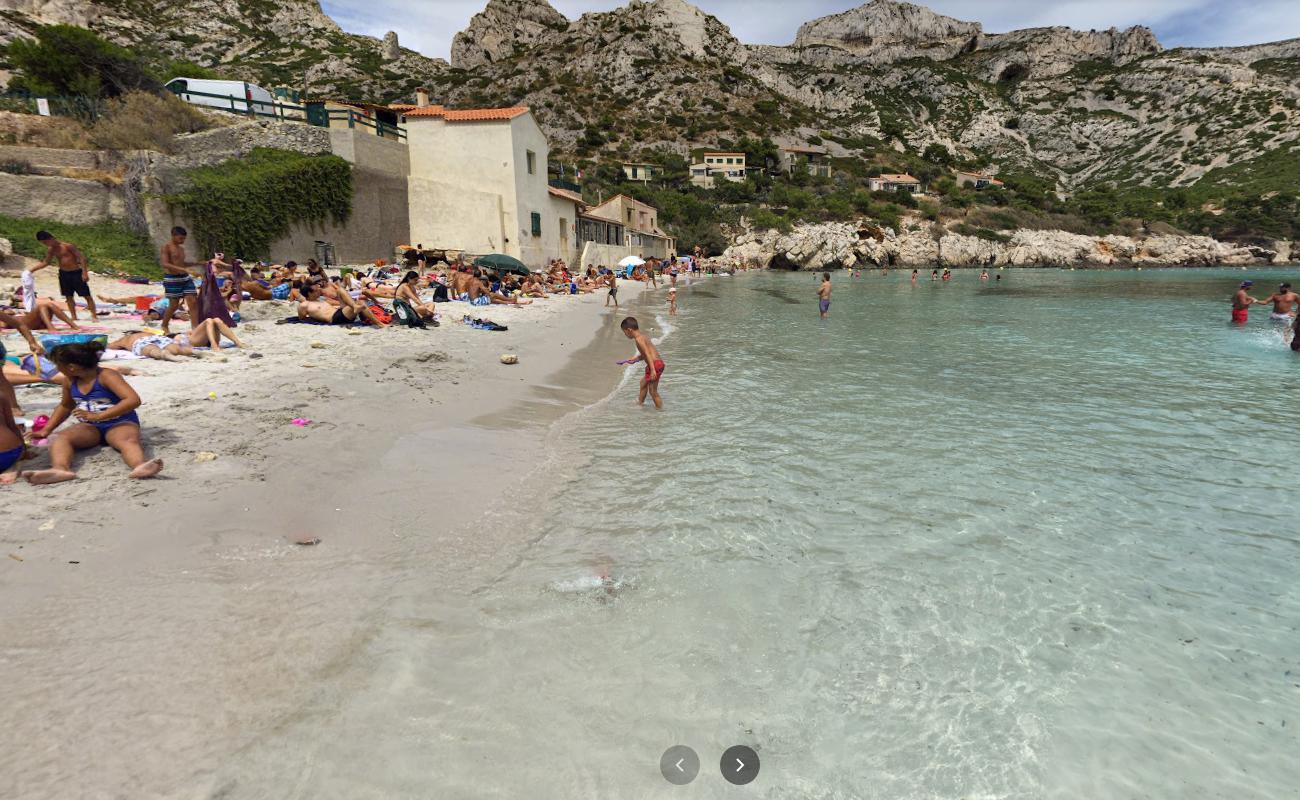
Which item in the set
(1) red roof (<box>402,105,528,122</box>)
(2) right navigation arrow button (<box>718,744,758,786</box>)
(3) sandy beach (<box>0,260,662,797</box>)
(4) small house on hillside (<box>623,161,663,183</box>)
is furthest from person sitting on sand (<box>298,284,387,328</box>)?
A: (4) small house on hillside (<box>623,161,663,183</box>)

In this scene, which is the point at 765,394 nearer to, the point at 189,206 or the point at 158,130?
the point at 189,206

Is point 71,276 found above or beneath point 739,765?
above

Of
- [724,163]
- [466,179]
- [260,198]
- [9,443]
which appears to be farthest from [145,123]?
[724,163]

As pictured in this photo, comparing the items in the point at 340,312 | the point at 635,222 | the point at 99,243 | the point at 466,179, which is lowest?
the point at 340,312

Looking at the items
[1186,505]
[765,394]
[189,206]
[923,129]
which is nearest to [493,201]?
[189,206]

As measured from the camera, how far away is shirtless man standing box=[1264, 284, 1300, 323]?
17.1m

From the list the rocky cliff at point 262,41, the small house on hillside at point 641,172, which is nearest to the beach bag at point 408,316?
the small house on hillside at point 641,172

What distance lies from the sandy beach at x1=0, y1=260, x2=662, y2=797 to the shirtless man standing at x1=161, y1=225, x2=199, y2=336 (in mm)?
2142

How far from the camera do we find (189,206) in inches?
732

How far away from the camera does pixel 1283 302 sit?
1739 centimetres

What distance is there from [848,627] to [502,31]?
12548 centimetres

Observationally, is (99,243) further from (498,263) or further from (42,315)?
(498,263)

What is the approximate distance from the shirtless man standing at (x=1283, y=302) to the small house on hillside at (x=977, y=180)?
87527 millimetres

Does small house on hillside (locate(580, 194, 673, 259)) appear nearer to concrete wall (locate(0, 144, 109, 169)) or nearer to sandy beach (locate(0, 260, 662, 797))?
concrete wall (locate(0, 144, 109, 169))
